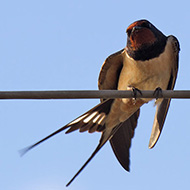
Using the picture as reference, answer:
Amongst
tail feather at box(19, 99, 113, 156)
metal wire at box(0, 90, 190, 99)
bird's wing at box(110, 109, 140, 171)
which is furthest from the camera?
bird's wing at box(110, 109, 140, 171)

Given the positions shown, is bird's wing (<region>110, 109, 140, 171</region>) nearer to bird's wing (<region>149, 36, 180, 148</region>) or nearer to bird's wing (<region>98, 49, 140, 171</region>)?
bird's wing (<region>98, 49, 140, 171</region>)

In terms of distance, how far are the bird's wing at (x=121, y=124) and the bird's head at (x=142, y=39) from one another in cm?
12

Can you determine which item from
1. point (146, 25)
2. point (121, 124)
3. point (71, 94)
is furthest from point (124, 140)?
point (71, 94)

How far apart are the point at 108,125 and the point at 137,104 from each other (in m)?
0.32

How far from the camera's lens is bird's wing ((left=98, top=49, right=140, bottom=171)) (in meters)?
3.38

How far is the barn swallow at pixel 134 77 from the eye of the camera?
3.36 m

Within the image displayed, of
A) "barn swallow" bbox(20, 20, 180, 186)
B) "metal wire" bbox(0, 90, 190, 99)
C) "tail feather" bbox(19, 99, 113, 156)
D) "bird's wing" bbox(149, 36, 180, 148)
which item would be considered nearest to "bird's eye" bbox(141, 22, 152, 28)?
"barn swallow" bbox(20, 20, 180, 186)

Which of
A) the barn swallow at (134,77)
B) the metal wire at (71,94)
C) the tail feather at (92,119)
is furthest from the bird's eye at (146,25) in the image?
the metal wire at (71,94)

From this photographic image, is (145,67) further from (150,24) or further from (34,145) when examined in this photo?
(34,145)

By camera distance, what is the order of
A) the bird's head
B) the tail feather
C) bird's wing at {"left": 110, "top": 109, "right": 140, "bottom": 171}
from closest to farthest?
the tail feather < bird's wing at {"left": 110, "top": 109, "right": 140, "bottom": 171} < the bird's head

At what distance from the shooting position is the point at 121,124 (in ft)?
11.3

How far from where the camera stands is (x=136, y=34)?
3.57 meters

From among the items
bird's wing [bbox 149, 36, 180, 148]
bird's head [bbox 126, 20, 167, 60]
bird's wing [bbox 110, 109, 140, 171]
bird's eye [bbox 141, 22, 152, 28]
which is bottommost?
bird's wing [bbox 110, 109, 140, 171]

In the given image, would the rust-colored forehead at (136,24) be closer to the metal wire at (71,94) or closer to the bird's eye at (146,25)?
the bird's eye at (146,25)
